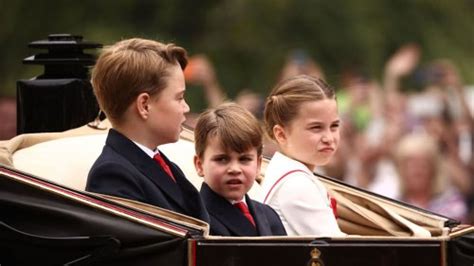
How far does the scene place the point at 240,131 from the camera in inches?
188

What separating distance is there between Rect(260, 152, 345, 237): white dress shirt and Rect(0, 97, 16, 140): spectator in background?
3.67 m

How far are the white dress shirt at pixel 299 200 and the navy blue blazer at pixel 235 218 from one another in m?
0.10

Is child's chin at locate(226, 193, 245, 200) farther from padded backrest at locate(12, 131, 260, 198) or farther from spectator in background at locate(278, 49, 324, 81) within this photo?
spectator in background at locate(278, 49, 324, 81)

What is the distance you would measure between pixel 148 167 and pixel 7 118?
16.3 feet

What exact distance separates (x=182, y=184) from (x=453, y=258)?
918 millimetres

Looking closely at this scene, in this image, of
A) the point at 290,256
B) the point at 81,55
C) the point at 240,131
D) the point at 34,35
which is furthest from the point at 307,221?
the point at 34,35

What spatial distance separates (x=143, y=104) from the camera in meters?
4.61

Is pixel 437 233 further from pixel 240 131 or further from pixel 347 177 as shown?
pixel 347 177

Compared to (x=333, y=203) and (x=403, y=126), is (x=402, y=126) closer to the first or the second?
(x=403, y=126)

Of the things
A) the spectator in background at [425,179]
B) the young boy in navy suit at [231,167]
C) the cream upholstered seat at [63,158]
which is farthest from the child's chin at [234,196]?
the spectator in background at [425,179]

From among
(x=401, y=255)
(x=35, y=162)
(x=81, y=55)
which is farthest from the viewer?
(x=81, y=55)

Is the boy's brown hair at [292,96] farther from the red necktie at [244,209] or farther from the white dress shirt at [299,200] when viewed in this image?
the red necktie at [244,209]

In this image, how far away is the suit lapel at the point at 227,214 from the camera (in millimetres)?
4695

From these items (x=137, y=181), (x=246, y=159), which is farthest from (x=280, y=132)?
(x=137, y=181)
